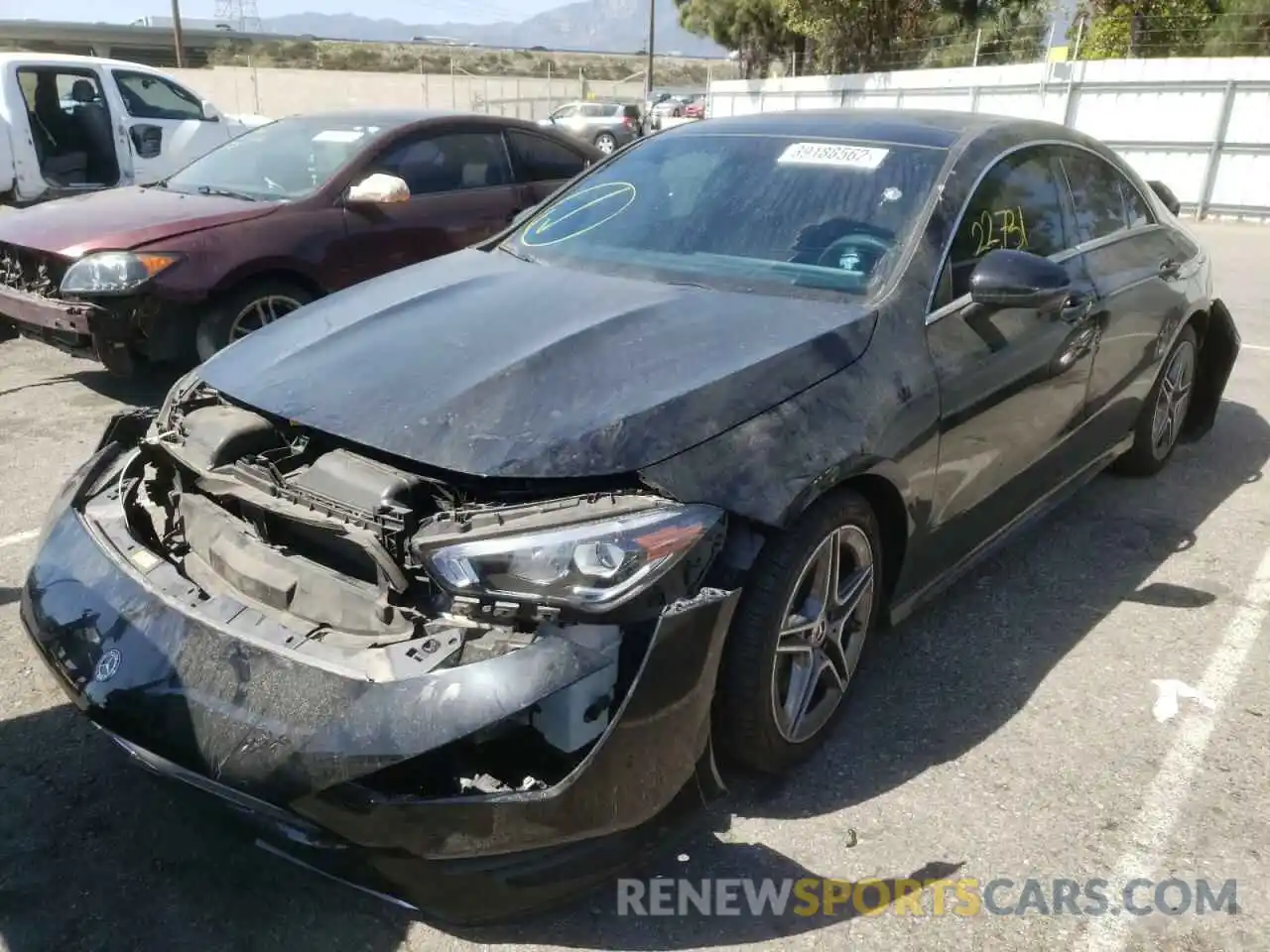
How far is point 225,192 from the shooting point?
5.87 metres

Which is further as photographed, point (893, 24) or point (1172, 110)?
point (893, 24)

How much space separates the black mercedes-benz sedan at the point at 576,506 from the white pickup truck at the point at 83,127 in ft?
25.7

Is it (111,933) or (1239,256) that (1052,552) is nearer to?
(111,933)

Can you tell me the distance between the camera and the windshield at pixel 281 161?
584 cm

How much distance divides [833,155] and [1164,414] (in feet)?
7.95

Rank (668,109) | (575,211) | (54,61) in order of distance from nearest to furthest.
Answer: (575,211)
(54,61)
(668,109)

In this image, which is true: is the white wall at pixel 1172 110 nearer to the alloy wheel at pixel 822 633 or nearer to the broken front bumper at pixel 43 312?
the broken front bumper at pixel 43 312

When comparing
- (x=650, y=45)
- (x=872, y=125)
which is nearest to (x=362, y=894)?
(x=872, y=125)

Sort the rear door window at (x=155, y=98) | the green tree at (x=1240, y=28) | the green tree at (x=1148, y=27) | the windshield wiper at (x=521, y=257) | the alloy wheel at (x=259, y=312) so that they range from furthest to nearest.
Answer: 1. the green tree at (x=1148, y=27)
2. the green tree at (x=1240, y=28)
3. the rear door window at (x=155, y=98)
4. the alloy wheel at (x=259, y=312)
5. the windshield wiper at (x=521, y=257)

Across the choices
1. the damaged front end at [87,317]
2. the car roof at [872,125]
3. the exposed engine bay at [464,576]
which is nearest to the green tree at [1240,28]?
the car roof at [872,125]

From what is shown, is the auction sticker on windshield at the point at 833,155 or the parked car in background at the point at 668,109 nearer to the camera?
the auction sticker on windshield at the point at 833,155

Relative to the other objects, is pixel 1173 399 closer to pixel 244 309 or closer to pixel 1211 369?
pixel 1211 369

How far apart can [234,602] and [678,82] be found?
Result: 72980 mm

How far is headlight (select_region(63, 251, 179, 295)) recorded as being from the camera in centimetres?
497
